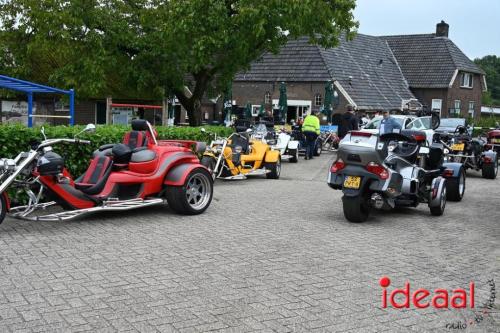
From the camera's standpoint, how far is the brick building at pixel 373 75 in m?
35.6

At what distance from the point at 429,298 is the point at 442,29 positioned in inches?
1776

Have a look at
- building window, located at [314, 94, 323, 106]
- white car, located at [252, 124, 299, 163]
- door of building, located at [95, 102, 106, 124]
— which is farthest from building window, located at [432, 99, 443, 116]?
white car, located at [252, 124, 299, 163]

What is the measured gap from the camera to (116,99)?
26.2m

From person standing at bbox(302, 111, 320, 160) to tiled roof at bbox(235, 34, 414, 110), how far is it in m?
15.0

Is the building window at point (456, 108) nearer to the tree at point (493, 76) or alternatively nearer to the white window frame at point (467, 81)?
the white window frame at point (467, 81)

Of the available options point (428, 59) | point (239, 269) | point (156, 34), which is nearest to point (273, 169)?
point (156, 34)

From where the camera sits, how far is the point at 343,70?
119 ft

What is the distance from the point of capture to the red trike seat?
7652 mm

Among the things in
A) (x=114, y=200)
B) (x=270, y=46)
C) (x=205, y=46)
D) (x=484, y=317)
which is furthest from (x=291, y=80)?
(x=484, y=317)

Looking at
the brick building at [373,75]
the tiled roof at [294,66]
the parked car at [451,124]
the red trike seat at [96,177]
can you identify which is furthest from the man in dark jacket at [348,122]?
Result: the tiled roof at [294,66]

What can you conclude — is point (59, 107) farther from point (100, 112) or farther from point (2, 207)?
point (2, 207)

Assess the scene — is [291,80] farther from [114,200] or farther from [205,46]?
[114,200]

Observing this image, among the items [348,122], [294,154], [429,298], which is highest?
[348,122]

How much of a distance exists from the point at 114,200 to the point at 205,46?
8984 millimetres
